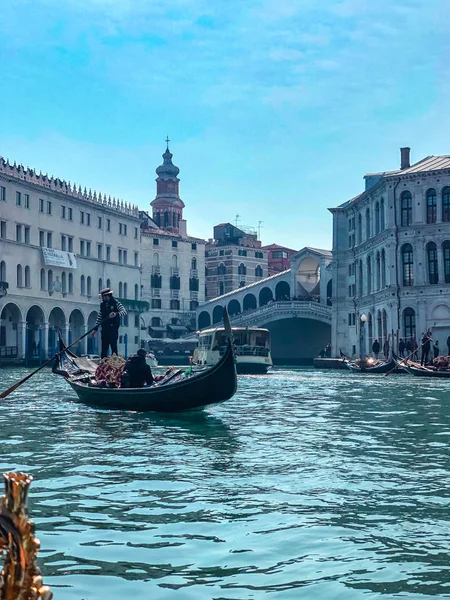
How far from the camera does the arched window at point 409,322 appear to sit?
3466cm

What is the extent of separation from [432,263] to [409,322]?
2.55 meters

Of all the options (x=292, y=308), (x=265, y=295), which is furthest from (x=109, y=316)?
(x=265, y=295)

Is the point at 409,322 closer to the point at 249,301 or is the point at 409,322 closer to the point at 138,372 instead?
the point at 138,372

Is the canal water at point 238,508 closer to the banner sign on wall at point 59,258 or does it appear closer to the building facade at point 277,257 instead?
the banner sign on wall at point 59,258

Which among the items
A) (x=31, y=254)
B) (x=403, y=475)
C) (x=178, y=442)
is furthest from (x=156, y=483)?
(x=31, y=254)

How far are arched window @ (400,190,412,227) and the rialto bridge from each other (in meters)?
12.2

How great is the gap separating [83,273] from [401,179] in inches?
746

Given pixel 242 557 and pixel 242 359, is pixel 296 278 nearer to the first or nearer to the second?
pixel 242 359

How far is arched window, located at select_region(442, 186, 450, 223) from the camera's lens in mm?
33906

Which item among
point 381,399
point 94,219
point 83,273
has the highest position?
point 94,219

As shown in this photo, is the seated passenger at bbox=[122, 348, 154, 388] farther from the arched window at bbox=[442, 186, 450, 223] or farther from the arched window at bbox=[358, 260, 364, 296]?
the arched window at bbox=[358, 260, 364, 296]

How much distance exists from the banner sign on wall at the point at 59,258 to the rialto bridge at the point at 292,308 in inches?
394

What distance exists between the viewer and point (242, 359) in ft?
102

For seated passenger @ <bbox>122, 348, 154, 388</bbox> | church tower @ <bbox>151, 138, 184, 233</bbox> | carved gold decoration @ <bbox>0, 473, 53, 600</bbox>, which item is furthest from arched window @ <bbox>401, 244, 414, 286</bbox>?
carved gold decoration @ <bbox>0, 473, 53, 600</bbox>
